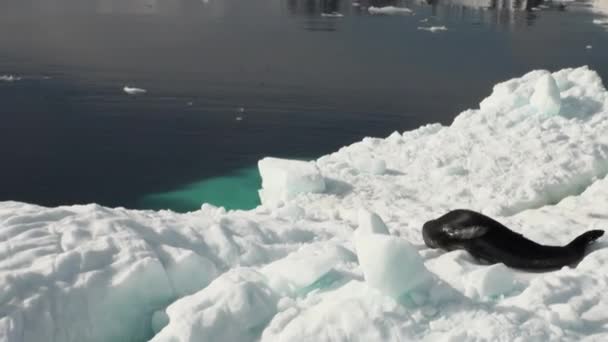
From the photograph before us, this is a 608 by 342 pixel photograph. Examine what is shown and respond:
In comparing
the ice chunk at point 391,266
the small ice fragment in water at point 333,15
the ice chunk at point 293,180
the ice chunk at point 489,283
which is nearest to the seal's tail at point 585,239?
the ice chunk at point 489,283

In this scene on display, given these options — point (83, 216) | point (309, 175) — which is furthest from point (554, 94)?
point (83, 216)

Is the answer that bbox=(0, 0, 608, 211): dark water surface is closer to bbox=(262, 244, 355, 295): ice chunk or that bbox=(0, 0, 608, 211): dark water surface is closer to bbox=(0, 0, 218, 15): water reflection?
bbox=(0, 0, 218, 15): water reflection

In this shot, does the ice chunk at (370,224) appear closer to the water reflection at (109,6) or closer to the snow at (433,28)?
the snow at (433,28)

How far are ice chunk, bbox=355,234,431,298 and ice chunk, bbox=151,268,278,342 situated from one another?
776 millimetres

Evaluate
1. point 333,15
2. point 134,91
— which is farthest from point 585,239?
point 333,15

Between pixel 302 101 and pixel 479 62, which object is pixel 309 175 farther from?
pixel 479 62

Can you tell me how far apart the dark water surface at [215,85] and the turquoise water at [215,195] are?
46mm

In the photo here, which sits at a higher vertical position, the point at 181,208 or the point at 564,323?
the point at 564,323

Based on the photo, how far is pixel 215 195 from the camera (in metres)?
14.9

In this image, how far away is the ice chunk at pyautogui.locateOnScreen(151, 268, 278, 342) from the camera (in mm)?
4945

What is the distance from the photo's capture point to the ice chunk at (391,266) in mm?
4984

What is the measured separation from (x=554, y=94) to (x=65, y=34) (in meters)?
28.1

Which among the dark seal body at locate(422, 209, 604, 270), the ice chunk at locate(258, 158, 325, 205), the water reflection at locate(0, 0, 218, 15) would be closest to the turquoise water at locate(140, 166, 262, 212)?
the ice chunk at locate(258, 158, 325, 205)

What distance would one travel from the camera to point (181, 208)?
14148 mm
